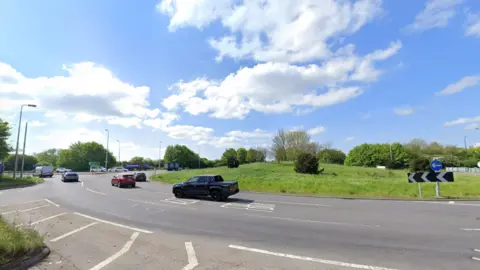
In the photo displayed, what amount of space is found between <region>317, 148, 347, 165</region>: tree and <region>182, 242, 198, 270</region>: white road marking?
93.1 m

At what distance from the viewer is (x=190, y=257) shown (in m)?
6.63

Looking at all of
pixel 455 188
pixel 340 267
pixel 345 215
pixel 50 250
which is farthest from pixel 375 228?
pixel 455 188

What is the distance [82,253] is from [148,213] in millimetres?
6675

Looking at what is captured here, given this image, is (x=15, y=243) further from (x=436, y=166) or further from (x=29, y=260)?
(x=436, y=166)

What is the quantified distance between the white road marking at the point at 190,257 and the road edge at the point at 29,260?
11.1 ft

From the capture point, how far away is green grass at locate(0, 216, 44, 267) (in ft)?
19.6

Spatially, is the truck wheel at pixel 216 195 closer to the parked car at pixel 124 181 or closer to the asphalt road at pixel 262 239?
the asphalt road at pixel 262 239

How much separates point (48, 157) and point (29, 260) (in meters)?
135

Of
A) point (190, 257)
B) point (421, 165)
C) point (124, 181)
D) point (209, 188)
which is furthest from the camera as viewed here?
point (421, 165)

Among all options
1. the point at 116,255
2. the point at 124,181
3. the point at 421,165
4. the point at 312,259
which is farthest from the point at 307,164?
the point at 116,255

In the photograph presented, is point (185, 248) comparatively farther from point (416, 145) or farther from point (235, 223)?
point (416, 145)

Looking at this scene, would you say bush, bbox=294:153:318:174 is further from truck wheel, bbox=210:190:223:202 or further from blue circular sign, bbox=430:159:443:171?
truck wheel, bbox=210:190:223:202

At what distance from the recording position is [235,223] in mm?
11000

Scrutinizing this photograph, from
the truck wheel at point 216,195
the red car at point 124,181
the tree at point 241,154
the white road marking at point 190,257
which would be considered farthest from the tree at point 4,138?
the tree at point 241,154
